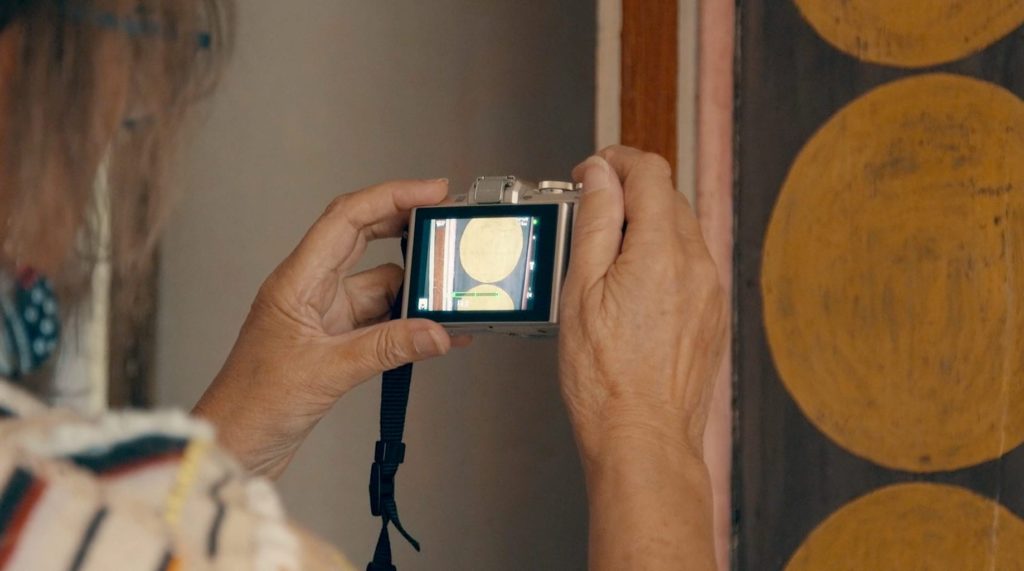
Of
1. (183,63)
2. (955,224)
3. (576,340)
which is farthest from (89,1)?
(955,224)

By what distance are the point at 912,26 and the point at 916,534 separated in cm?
38

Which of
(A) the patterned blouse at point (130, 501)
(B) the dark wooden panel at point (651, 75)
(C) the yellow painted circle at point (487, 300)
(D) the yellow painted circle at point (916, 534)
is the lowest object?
(D) the yellow painted circle at point (916, 534)

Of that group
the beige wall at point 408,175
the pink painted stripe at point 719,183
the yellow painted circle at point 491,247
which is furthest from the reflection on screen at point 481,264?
the beige wall at point 408,175

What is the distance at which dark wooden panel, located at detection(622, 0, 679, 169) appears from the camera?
93cm

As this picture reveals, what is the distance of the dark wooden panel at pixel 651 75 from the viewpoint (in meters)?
0.93

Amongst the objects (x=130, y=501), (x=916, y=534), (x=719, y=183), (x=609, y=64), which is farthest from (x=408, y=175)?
(x=130, y=501)

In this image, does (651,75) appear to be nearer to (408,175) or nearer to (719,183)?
(719,183)

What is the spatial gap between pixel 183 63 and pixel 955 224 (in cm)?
56

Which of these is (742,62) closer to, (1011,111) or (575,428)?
(1011,111)

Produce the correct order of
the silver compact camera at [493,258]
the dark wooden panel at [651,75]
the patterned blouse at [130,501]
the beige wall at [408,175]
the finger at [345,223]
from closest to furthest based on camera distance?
the patterned blouse at [130,501] < the silver compact camera at [493,258] < the finger at [345,223] < the dark wooden panel at [651,75] < the beige wall at [408,175]

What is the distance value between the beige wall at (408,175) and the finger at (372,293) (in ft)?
1.56

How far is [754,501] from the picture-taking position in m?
0.89

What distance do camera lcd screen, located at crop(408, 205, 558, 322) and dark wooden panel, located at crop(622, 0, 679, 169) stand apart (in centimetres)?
24

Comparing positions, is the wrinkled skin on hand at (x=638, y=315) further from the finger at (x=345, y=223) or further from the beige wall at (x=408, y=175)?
the beige wall at (x=408, y=175)
